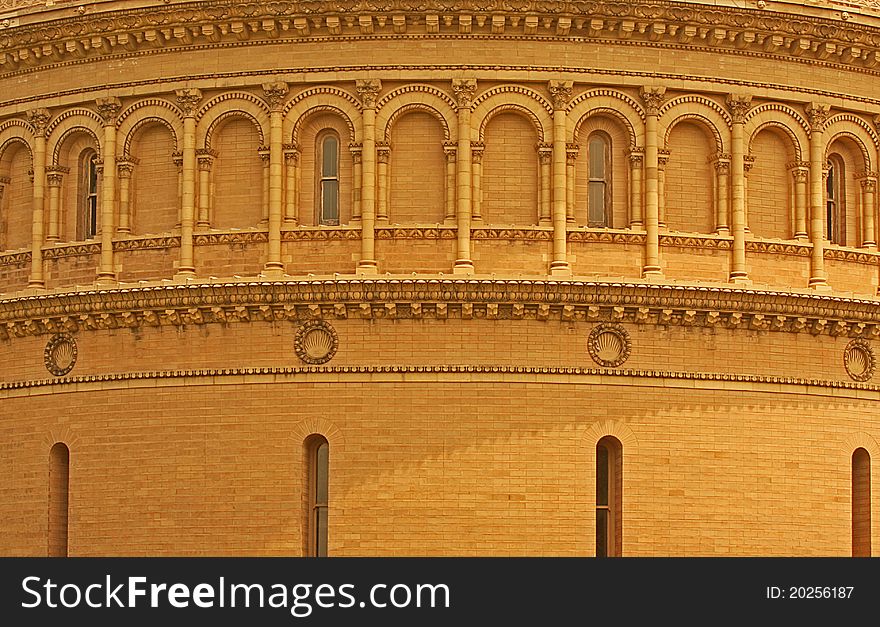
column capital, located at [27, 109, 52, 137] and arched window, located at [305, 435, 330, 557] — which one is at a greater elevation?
column capital, located at [27, 109, 52, 137]

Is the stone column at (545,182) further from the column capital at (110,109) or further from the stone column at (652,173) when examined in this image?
the column capital at (110,109)

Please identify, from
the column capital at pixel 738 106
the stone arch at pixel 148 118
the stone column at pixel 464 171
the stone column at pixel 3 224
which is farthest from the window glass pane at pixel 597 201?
the stone column at pixel 3 224

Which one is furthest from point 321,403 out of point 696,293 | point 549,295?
point 696,293

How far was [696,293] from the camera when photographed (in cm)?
3928

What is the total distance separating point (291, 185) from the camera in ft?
131

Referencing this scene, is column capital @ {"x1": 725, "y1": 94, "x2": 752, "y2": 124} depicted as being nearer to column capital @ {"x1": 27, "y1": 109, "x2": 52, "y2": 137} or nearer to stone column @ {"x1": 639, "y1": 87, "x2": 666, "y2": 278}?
stone column @ {"x1": 639, "y1": 87, "x2": 666, "y2": 278}

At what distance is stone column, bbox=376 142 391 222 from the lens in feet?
130

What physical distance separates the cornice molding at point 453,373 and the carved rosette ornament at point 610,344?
0.17 metres

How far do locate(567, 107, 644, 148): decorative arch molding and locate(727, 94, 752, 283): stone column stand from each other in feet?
5.85

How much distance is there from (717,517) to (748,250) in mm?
4982

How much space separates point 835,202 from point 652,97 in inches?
175

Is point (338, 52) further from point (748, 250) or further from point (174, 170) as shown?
point (748, 250)

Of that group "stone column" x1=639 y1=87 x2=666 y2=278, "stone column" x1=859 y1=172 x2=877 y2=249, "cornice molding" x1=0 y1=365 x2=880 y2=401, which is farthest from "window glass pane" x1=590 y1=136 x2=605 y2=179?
"stone column" x1=859 y1=172 x2=877 y2=249
